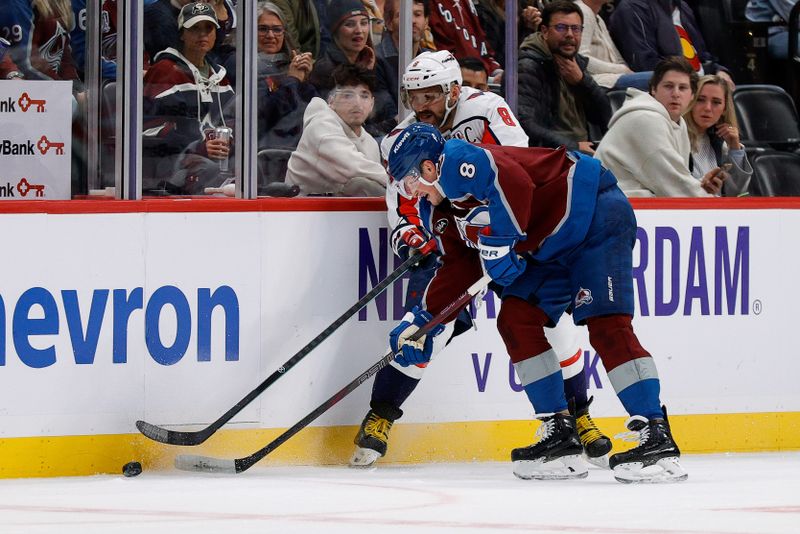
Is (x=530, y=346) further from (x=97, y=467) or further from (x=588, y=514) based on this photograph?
(x=97, y=467)

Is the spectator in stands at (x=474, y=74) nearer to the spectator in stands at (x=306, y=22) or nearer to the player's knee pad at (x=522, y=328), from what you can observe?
the spectator in stands at (x=306, y=22)

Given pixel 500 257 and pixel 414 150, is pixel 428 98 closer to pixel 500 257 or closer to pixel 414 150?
pixel 414 150

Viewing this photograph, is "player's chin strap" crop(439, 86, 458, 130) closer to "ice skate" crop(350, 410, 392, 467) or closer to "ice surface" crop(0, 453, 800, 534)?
"ice skate" crop(350, 410, 392, 467)

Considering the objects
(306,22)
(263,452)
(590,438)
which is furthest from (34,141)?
(590,438)

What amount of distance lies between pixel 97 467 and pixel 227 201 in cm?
94

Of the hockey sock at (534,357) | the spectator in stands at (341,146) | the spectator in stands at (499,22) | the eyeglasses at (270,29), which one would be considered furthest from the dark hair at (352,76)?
the hockey sock at (534,357)

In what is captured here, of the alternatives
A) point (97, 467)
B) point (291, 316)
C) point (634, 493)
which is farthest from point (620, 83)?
point (97, 467)

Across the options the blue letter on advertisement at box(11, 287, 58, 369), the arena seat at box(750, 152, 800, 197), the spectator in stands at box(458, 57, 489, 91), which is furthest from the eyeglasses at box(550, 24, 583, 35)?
the blue letter on advertisement at box(11, 287, 58, 369)

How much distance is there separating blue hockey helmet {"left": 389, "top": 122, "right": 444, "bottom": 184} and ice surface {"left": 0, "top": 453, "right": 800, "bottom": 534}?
0.94 meters

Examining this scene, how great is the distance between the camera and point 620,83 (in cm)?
596

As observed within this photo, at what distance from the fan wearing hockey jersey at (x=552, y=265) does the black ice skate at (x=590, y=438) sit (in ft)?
0.71

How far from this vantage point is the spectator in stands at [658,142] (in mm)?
5836

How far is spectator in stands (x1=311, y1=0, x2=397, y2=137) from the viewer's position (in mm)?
5398

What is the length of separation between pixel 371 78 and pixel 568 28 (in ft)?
2.70
